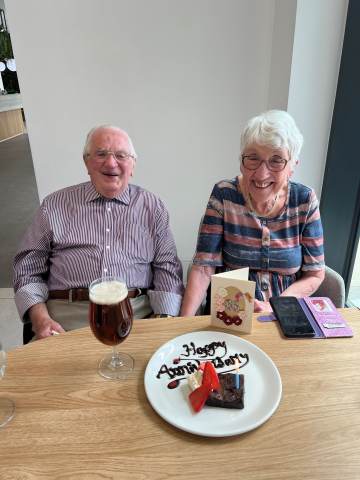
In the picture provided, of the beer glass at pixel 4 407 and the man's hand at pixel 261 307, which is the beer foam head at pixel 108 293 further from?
the man's hand at pixel 261 307

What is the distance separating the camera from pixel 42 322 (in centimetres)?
151

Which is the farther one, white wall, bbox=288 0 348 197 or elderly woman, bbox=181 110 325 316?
white wall, bbox=288 0 348 197

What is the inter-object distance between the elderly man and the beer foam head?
2.13 feet

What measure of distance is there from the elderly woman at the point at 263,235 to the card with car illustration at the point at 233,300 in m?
0.39

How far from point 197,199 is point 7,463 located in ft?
7.37

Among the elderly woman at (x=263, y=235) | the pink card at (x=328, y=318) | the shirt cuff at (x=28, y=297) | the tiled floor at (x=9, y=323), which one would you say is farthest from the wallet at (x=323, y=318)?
the tiled floor at (x=9, y=323)

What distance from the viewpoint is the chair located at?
1516 mm

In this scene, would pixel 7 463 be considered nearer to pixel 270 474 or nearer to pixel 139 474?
pixel 139 474

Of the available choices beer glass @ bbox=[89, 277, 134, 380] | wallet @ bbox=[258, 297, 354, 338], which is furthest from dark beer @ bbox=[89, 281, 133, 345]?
wallet @ bbox=[258, 297, 354, 338]

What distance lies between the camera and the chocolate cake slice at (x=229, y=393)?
2.71 feet

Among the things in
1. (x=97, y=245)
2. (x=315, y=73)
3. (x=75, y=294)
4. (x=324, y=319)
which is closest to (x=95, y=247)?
(x=97, y=245)

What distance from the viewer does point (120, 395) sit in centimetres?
86

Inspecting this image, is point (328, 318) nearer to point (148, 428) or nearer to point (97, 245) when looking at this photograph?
point (148, 428)

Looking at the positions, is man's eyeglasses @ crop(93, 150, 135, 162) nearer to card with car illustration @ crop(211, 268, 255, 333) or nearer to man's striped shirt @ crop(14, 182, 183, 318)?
man's striped shirt @ crop(14, 182, 183, 318)
